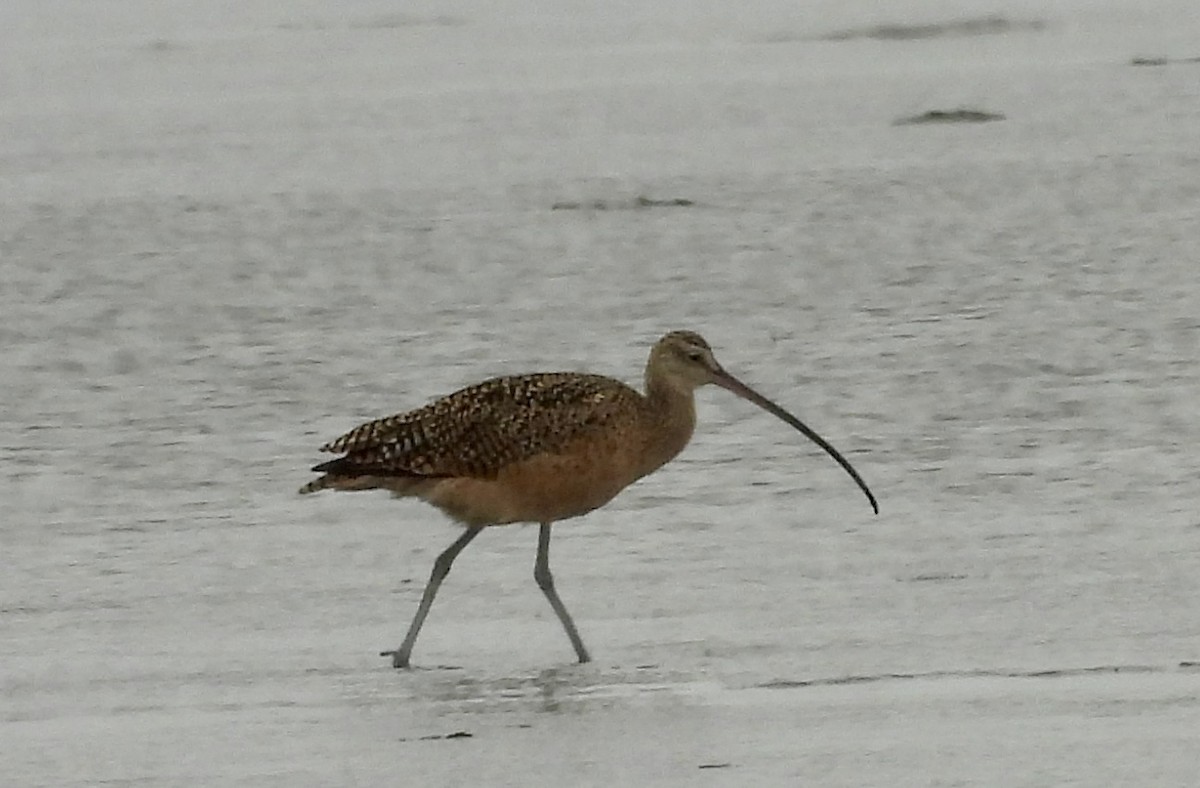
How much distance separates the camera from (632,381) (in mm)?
10297

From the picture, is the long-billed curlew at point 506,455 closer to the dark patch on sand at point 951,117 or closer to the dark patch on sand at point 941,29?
the dark patch on sand at point 951,117

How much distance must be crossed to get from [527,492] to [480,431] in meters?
0.20

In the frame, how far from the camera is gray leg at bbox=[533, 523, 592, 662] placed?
265 inches

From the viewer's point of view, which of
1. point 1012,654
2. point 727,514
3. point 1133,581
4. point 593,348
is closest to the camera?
point 1012,654

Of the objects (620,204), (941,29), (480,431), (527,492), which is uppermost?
(480,431)

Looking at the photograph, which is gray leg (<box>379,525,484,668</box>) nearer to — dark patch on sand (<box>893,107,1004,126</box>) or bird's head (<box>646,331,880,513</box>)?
bird's head (<box>646,331,880,513</box>)

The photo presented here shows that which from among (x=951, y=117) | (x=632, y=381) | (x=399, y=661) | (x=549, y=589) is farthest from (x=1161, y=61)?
(x=399, y=661)

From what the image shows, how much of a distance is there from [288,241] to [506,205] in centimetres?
114

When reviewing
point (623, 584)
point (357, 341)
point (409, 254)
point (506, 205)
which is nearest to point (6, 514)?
point (623, 584)

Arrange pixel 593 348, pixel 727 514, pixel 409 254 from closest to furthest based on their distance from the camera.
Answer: pixel 727 514
pixel 593 348
pixel 409 254

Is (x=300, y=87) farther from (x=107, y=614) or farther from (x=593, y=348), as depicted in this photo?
(x=107, y=614)

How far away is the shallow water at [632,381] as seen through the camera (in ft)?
19.9

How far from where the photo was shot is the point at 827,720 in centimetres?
589

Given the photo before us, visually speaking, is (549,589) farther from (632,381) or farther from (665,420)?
(632,381)
